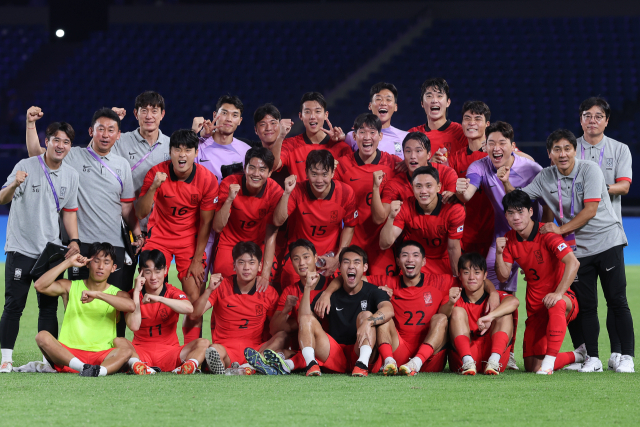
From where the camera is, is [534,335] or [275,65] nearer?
[534,335]

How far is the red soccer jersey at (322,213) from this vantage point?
6.43 metres

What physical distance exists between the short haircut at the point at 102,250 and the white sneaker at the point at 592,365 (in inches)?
159

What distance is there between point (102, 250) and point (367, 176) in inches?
97.3

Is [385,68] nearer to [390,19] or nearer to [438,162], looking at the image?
[390,19]

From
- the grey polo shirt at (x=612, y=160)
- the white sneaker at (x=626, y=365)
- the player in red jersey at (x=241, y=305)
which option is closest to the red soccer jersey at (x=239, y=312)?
the player in red jersey at (x=241, y=305)

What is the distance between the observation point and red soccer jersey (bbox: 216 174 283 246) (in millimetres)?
6520

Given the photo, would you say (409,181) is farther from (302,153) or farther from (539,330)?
(539,330)

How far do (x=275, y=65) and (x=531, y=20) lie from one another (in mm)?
8413

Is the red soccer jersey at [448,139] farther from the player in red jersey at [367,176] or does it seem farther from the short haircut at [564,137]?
the short haircut at [564,137]

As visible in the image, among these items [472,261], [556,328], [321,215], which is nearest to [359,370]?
[472,261]

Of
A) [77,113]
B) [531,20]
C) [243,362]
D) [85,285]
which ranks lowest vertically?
[243,362]

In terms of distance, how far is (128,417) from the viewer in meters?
4.06

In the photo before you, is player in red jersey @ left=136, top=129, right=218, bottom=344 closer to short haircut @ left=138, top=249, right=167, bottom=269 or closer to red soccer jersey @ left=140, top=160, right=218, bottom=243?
red soccer jersey @ left=140, top=160, right=218, bottom=243

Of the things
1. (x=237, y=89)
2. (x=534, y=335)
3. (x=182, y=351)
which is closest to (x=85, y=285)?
(x=182, y=351)
